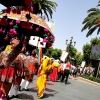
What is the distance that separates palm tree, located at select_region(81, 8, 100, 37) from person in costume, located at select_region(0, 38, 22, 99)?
1939cm

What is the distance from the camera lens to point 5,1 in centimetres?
433

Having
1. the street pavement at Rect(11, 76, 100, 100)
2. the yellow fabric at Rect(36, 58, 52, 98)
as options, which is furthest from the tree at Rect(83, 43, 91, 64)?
the yellow fabric at Rect(36, 58, 52, 98)

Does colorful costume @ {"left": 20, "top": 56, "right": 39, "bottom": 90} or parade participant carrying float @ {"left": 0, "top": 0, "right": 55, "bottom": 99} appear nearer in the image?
parade participant carrying float @ {"left": 0, "top": 0, "right": 55, "bottom": 99}

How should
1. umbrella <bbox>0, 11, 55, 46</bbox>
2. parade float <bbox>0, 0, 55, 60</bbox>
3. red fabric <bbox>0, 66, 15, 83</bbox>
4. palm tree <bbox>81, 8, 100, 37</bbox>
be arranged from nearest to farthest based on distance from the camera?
parade float <bbox>0, 0, 55, 60</bbox> < umbrella <bbox>0, 11, 55, 46</bbox> < red fabric <bbox>0, 66, 15, 83</bbox> < palm tree <bbox>81, 8, 100, 37</bbox>

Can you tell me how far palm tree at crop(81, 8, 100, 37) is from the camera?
24702mm

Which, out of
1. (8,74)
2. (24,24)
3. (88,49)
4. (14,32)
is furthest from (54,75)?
(88,49)

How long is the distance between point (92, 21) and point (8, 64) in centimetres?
2101

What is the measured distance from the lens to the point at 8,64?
4617 mm

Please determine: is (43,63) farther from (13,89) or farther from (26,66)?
(26,66)

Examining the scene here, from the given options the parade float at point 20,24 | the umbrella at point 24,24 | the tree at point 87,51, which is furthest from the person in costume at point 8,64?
the tree at point 87,51

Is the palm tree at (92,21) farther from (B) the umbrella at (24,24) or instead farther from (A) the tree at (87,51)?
(A) the tree at (87,51)

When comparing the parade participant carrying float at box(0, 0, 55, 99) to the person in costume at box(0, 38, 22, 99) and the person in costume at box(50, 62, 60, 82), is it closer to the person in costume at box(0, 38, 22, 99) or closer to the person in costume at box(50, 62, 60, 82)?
the person in costume at box(0, 38, 22, 99)

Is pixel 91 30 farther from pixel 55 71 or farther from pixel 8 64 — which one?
pixel 8 64

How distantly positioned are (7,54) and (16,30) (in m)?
1.59
